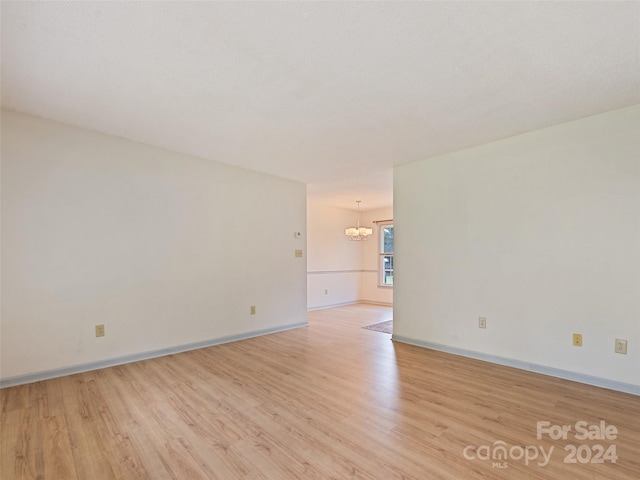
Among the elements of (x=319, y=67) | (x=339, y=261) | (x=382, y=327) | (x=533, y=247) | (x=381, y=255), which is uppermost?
(x=319, y=67)

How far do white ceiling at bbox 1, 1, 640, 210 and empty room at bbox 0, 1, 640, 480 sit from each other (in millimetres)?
17

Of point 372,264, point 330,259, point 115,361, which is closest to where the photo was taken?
point 115,361

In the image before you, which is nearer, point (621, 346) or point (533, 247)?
point (621, 346)

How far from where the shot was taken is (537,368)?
297 centimetres

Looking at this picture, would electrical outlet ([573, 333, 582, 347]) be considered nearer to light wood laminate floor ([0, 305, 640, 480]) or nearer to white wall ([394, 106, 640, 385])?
white wall ([394, 106, 640, 385])

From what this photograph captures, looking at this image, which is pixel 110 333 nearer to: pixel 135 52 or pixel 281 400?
pixel 281 400

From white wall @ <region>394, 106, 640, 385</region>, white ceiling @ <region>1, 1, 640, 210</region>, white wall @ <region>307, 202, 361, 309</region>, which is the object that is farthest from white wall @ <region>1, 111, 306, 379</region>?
white wall @ <region>394, 106, 640, 385</region>

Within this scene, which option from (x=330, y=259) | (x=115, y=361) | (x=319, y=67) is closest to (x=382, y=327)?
(x=330, y=259)

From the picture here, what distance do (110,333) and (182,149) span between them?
214 centimetres

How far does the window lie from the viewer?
7520mm

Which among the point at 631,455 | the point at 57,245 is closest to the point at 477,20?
the point at 631,455

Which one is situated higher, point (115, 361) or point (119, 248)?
point (119, 248)

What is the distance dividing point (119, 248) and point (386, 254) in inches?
224

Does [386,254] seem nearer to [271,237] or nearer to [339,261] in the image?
[339,261]
